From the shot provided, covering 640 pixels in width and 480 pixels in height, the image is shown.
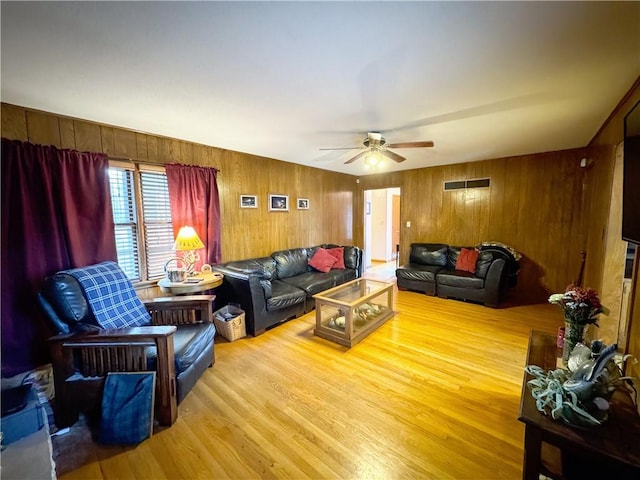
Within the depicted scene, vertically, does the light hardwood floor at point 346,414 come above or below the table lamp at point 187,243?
below

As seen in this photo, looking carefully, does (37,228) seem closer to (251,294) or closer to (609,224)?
(251,294)

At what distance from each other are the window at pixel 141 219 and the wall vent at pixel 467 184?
193 inches

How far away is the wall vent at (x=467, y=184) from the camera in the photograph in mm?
4680

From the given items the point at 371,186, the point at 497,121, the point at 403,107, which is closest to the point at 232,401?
the point at 403,107

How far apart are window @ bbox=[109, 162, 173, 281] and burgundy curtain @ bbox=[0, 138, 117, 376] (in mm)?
263

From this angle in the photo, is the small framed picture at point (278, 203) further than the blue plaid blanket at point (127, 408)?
Yes

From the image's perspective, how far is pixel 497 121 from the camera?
2.67 meters

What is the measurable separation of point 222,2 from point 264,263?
10.1 feet

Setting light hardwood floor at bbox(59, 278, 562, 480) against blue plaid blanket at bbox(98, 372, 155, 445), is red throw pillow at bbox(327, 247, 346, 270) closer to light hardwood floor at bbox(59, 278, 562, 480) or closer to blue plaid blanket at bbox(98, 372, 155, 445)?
light hardwood floor at bbox(59, 278, 562, 480)

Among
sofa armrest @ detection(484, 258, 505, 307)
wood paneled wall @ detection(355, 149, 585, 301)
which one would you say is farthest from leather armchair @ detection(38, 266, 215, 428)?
wood paneled wall @ detection(355, 149, 585, 301)

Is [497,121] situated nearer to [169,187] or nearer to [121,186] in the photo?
[169,187]

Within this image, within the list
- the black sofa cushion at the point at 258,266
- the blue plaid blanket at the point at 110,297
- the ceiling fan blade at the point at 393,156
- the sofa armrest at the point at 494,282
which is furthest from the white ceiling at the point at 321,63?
the sofa armrest at the point at 494,282

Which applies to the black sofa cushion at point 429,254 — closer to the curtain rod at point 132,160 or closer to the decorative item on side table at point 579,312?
the decorative item on side table at point 579,312

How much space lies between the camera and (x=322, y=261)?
4.47m
